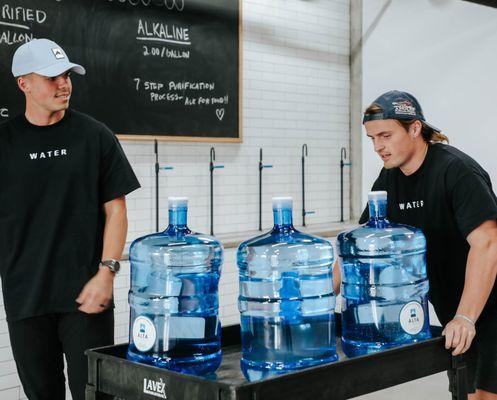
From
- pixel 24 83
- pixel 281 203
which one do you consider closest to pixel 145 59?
pixel 24 83

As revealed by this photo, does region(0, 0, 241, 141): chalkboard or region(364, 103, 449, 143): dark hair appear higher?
region(0, 0, 241, 141): chalkboard

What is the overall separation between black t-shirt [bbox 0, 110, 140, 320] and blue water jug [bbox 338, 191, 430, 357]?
1.07 metres

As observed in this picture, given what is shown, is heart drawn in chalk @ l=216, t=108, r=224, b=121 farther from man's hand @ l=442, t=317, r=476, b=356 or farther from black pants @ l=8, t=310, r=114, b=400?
man's hand @ l=442, t=317, r=476, b=356

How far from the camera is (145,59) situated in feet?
16.3

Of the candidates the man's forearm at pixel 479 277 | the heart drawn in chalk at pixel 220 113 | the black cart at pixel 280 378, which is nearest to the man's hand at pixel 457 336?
the black cart at pixel 280 378

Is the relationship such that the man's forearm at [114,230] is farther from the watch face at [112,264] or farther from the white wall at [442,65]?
the white wall at [442,65]

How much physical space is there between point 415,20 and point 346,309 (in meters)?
4.75

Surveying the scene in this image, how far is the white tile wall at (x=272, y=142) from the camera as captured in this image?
A: 5094mm

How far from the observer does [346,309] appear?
2.02 metres

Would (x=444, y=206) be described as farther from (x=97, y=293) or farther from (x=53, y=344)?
(x=53, y=344)

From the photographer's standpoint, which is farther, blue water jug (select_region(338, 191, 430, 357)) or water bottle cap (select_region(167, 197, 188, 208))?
blue water jug (select_region(338, 191, 430, 357))

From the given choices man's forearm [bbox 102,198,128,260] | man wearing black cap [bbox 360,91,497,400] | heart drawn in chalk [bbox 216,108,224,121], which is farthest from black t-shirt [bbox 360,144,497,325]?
heart drawn in chalk [bbox 216,108,224,121]

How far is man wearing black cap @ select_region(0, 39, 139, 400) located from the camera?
2727mm

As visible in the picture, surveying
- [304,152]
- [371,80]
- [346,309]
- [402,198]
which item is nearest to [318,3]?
[371,80]
